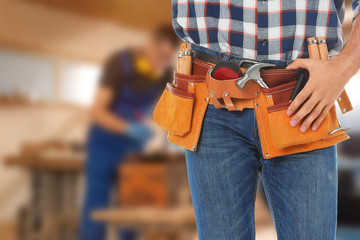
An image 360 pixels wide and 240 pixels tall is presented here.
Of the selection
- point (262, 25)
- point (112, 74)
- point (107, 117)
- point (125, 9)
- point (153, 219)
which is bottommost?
point (153, 219)

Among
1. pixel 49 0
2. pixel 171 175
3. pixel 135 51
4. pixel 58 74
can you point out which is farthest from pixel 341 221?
pixel 49 0

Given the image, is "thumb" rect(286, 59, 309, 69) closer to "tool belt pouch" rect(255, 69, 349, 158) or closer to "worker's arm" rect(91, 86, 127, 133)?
"tool belt pouch" rect(255, 69, 349, 158)

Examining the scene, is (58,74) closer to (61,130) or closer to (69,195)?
(61,130)

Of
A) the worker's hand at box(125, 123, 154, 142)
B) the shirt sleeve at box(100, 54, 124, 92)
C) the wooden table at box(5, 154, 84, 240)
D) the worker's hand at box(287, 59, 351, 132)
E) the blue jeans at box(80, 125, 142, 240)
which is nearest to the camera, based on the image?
the worker's hand at box(287, 59, 351, 132)

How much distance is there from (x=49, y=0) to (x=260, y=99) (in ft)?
12.3

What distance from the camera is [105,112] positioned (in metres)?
2.16

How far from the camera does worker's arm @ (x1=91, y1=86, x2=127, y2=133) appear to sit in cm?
213

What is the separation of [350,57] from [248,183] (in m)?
0.21

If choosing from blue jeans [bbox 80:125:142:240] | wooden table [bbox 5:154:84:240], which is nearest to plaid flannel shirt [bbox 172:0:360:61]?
blue jeans [bbox 80:125:142:240]

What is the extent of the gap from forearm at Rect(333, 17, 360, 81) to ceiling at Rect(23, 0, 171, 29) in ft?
10.4

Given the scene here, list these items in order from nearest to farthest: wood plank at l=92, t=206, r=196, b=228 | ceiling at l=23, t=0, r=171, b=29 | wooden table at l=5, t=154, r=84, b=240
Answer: wood plank at l=92, t=206, r=196, b=228
wooden table at l=5, t=154, r=84, b=240
ceiling at l=23, t=0, r=171, b=29

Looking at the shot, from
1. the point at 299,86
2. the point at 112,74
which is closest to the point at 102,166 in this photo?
the point at 112,74

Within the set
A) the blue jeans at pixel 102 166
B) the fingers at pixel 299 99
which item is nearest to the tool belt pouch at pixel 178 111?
the fingers at pixel 299 99

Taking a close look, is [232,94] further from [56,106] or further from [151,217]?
[56,106]
